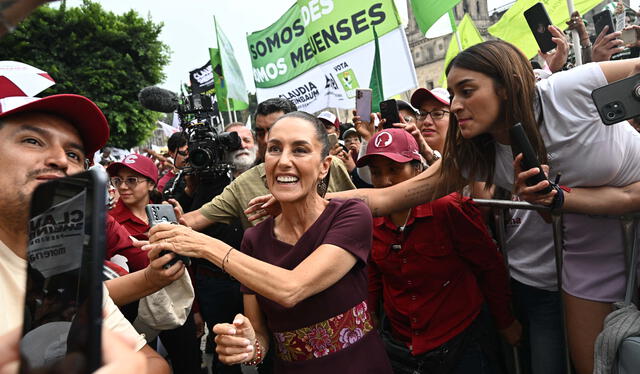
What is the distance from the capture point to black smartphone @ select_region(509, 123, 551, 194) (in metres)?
1.82

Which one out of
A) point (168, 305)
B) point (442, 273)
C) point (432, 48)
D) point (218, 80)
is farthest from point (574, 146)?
point (432, 48)

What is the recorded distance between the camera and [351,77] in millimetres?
6668

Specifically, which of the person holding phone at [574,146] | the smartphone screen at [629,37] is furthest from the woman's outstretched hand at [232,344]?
the smartphone screen at [629,37]

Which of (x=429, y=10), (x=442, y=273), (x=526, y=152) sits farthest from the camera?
(x=429, y=10)

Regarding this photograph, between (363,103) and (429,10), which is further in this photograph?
(429,10)

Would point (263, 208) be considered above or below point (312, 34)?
below

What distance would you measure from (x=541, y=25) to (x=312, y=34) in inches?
150

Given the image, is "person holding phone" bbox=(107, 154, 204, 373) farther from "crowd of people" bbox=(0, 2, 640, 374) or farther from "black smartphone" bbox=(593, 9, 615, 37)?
"black smartphone" bbox=(593, 9, 615, 37)

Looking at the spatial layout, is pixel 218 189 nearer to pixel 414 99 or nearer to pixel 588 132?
pixel 414 99

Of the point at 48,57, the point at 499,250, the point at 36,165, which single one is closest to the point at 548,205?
the point at 499,250

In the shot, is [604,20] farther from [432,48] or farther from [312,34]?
[432,48]

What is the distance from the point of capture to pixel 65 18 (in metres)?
20.4

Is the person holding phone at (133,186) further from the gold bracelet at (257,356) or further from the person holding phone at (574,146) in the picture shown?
the gold bracelet at (257,356)

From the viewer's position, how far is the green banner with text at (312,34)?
625 cm
